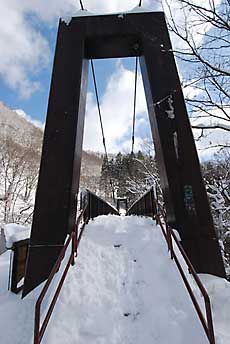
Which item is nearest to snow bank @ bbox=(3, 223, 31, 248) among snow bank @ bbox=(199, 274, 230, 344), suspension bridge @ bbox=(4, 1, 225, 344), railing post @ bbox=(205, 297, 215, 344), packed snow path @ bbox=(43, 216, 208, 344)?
suspension bridge @ bbox=(4, 1, 225, 344)

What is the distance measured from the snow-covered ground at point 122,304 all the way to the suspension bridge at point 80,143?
0.32 meters

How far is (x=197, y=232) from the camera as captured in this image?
15.6 feet

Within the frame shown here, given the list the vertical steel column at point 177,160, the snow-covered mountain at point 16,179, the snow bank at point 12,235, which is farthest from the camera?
the snow-covered mountain at point 16,179

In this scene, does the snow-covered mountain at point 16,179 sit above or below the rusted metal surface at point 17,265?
above

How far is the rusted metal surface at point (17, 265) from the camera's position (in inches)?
215

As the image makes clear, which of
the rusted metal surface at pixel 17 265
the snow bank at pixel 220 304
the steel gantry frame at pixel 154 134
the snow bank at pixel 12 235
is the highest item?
the steel gantry frame at pixel 154 134

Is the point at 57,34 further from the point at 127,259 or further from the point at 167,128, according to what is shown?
the point at 127,259

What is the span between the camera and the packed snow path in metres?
2.80

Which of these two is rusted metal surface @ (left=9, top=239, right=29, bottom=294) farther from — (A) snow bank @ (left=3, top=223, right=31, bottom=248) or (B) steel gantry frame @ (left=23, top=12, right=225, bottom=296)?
(B) steel gantry frame @ (left=23, top=12, right=225, bottom=296)

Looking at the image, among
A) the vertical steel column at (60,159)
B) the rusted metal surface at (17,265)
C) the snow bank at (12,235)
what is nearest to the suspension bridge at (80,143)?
the vertical steel column at (60,159)

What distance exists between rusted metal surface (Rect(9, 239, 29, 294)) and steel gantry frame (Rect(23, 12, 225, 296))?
2.82 ft

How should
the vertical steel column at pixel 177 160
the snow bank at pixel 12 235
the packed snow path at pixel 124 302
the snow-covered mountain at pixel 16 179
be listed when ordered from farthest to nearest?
the snow-covered mountain at pixel 16 179 → the snow bank at pixel 12 235 → the vertical steel column at pixel 177 160 → the packed snow path at pixel 124 302

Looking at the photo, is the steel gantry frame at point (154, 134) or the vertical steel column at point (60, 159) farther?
the vertical steel column at point (60, 159)

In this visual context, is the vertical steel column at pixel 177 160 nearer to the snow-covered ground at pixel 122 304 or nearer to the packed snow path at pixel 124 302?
the snow-covered ground at pixel 122 304
